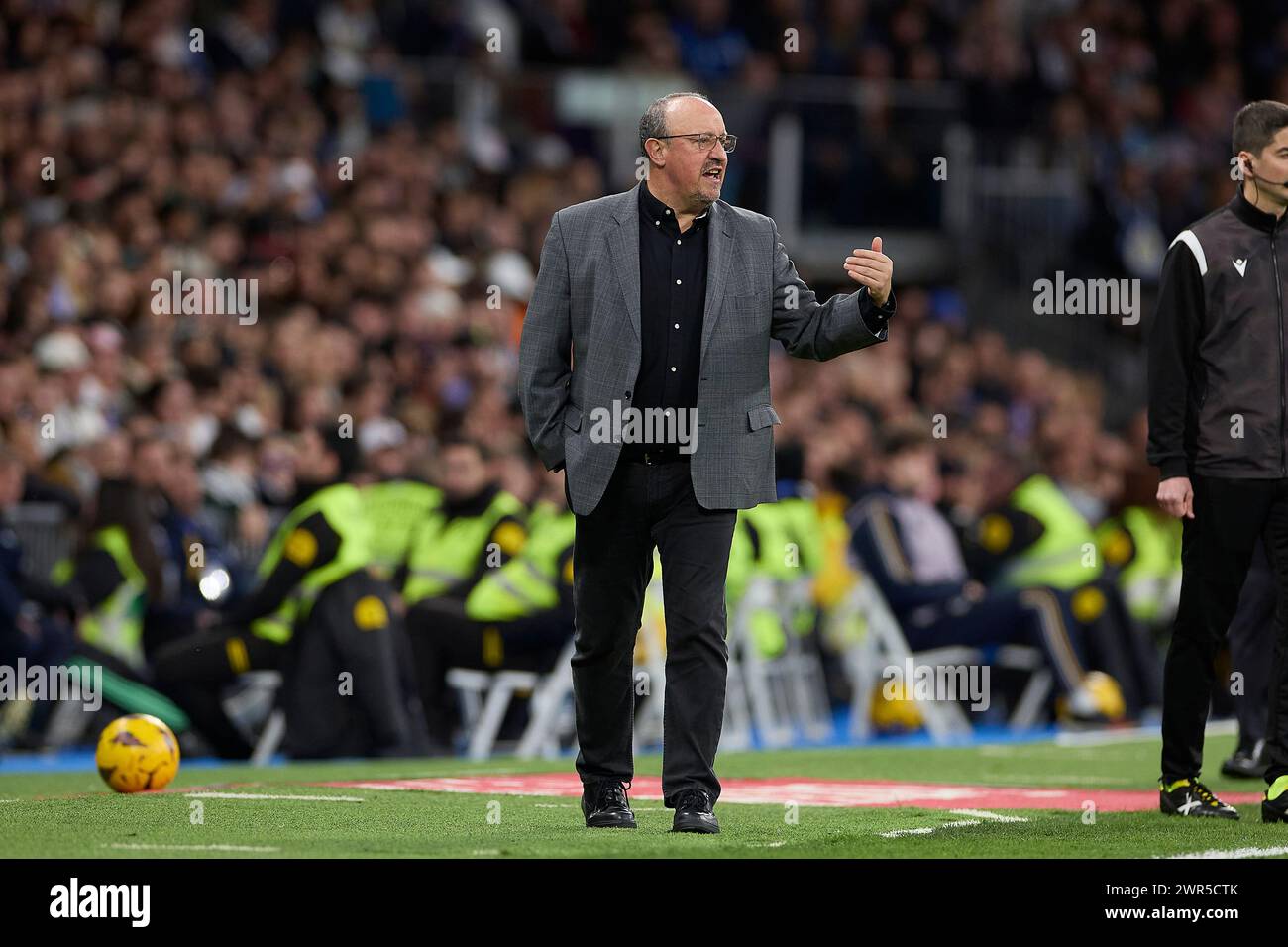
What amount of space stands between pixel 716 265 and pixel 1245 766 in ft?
15.0

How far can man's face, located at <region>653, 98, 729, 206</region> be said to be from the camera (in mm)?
7723

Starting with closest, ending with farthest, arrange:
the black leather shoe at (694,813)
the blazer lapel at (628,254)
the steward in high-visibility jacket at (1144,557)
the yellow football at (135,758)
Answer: the black leather shoe at (694,813)
the blazer lapel at (628,254)
the yellow football at (135,758)
the steward in high-visibility jacket at (1144,557)

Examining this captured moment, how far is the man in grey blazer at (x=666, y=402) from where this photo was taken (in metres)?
7.69

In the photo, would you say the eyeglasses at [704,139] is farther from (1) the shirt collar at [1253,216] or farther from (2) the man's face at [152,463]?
(2) the man's face at [152,463]

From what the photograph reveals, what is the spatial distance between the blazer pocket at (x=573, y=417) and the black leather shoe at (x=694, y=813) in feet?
4.37

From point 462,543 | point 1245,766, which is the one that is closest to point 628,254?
point 1245,766

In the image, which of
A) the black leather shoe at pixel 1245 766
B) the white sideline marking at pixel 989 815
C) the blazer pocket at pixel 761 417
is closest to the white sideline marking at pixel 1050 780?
the black leather shoe at pixel 1245 766

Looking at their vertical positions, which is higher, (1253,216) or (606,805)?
(1253,216)

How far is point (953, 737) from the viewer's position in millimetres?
15508

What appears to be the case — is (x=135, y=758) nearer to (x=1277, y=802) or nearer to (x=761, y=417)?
(x=761, y=417)

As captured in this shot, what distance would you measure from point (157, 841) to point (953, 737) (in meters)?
9.09

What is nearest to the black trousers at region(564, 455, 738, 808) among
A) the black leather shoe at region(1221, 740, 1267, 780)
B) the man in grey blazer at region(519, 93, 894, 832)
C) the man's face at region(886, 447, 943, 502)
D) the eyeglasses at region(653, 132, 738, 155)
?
the man in grey blazer at region(519, 93, 894, 832)

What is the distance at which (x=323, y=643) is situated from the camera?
13.2 metres

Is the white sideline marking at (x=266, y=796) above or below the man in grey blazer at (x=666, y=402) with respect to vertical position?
below
